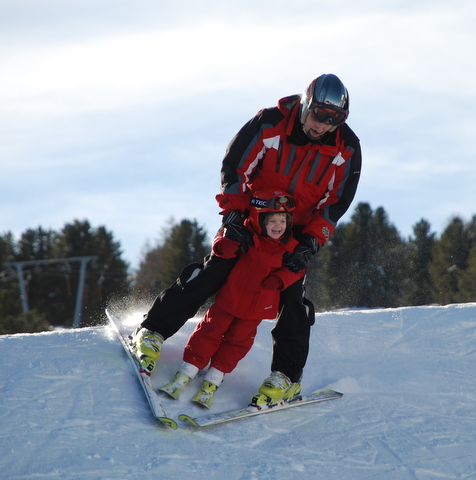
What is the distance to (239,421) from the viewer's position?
3361 mm

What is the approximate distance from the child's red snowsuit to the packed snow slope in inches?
7.6

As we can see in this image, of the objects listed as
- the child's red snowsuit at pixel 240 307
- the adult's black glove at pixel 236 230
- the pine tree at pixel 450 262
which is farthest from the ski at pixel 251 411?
the pine tree at pixel 450 262

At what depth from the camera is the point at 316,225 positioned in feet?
12.1

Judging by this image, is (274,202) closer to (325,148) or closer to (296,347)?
(325,148)

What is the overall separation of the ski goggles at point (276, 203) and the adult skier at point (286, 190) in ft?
0.38

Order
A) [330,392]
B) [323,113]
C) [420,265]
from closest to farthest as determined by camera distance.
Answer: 1. [323,113]
2. [330,392]
3. [420,265]

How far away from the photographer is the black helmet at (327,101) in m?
3.46

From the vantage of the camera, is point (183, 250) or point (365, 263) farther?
point (183, 250)

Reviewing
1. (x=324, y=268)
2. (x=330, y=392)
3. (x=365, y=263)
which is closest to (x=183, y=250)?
(x=324, y=268)

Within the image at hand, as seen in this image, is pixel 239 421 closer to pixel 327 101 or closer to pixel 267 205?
pixel 267 205

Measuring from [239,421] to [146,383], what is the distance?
20.7 inches

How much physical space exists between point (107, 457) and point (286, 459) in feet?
2.69

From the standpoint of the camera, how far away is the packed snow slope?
9.43 ft

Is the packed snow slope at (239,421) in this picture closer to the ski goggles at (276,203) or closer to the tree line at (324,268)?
the ski goggles at (276,203)
